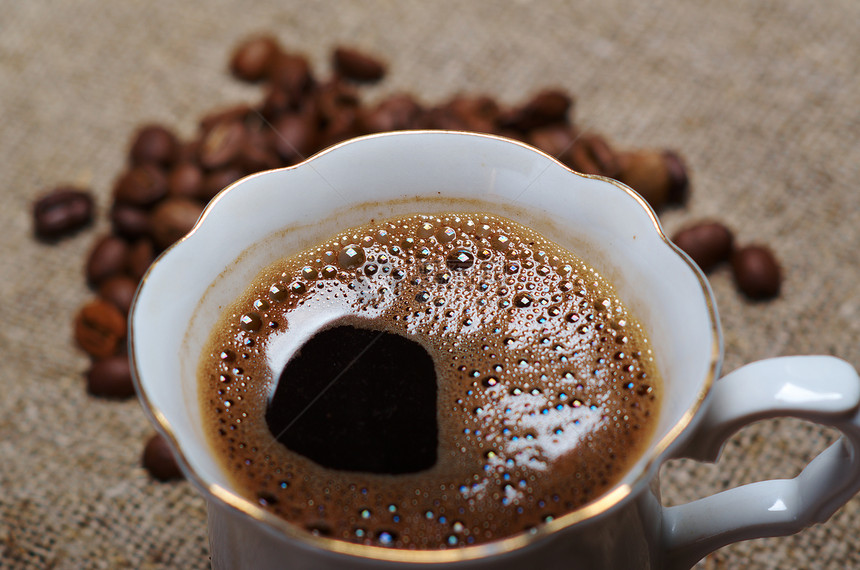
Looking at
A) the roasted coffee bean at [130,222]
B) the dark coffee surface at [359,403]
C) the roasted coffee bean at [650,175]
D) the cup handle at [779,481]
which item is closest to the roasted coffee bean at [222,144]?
the roasted coffee bean at [130,222]

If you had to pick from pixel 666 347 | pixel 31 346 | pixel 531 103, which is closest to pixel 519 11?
pixel 531 103

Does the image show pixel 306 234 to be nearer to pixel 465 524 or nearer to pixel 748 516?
pixel 465 524

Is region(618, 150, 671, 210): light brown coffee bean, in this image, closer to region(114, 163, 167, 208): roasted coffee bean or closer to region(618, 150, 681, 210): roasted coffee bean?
region(618, 150, 681, 210): roasted coffee bean

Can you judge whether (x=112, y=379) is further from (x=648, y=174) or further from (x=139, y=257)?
(x=648, y=174)


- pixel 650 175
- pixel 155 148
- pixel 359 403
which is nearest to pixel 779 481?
pixel 359 403

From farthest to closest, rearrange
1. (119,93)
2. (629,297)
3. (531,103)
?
(119,93)
(531,103)
(629,297)

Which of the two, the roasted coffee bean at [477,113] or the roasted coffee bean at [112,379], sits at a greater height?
the roasted coffee bean at [477,113]

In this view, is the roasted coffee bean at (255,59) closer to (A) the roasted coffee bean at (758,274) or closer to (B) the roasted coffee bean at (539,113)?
(B) the roasted coffee bean at (539,113)
